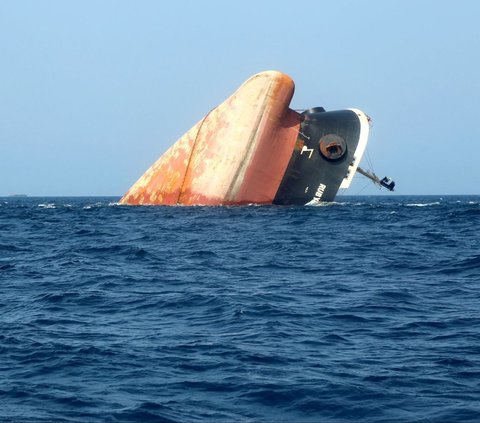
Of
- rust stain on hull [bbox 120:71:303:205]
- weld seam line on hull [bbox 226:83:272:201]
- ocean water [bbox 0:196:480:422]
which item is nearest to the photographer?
ocean water [bbox 0:196:480:422]

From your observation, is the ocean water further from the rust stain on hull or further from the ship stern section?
the ship stern section

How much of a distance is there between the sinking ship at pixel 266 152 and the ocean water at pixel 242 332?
1135 centimetres

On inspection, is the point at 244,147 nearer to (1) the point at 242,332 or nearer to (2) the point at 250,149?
(2) the point at 250,149

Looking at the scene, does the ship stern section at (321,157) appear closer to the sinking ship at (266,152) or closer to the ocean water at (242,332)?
the sinking ship at (266,152)

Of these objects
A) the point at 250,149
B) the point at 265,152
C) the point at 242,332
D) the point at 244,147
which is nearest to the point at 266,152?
the point at 265,152

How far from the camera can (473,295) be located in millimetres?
13047

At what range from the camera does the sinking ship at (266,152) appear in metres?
32.0

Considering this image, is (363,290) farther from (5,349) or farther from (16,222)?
(16,222)

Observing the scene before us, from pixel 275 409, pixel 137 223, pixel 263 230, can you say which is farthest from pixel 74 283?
pixel 137 223

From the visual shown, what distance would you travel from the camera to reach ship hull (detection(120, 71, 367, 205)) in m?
32.0

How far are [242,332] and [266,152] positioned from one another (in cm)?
2162

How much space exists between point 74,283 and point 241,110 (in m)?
18.7

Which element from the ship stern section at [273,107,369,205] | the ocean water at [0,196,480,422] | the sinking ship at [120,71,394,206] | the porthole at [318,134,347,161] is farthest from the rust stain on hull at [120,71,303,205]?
the ocean water at [0,196,480,422]

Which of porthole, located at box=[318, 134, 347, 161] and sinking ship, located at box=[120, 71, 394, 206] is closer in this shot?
sinking ship, located at box=[120, 71, 394, 206]
